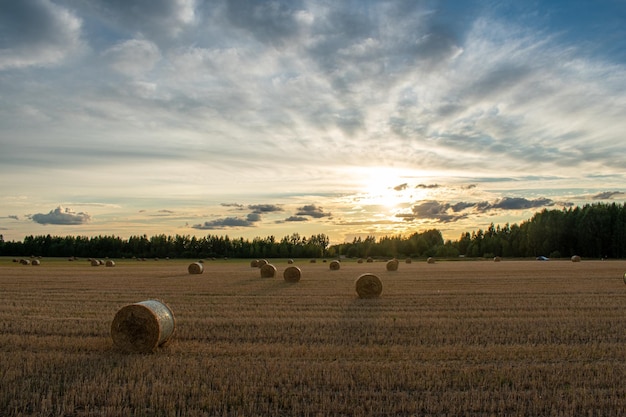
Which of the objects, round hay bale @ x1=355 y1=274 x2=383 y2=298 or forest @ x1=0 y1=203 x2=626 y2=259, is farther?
forest @ x1=0 y1=203 x2=626 y2=259

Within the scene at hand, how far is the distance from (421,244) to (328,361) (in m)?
125

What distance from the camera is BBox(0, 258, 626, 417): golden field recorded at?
7.00m

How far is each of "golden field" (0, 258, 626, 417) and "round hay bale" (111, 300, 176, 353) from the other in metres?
0.29

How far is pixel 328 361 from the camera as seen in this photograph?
9.10 metres

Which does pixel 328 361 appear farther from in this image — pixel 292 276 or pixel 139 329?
pixel 292 276

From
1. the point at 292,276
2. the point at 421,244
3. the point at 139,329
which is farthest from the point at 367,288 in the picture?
the point at 421,244

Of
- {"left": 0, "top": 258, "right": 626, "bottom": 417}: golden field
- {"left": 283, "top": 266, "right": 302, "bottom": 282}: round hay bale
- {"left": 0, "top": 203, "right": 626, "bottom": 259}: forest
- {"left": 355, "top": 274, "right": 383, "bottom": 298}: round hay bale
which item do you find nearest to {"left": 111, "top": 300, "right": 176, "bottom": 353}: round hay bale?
{"left": 0, "top": 258, "right": 626, "bottom": 417}: golden field

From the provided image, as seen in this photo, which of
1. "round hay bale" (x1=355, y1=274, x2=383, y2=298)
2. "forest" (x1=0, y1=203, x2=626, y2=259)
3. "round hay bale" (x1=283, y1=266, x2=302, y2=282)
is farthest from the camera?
"forest" (x1=0, y1=203, x2=626, y2=259)

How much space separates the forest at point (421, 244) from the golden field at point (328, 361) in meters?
85.4

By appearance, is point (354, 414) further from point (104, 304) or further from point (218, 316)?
point (104, 304)

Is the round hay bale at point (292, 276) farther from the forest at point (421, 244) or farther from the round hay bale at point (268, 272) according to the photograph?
the forest at point (421, 244)

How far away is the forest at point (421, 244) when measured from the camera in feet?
300

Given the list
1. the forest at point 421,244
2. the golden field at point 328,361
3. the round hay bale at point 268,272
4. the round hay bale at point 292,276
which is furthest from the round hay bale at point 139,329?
the forest at point 421,244

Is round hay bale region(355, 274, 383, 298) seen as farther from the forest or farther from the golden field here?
the forest
